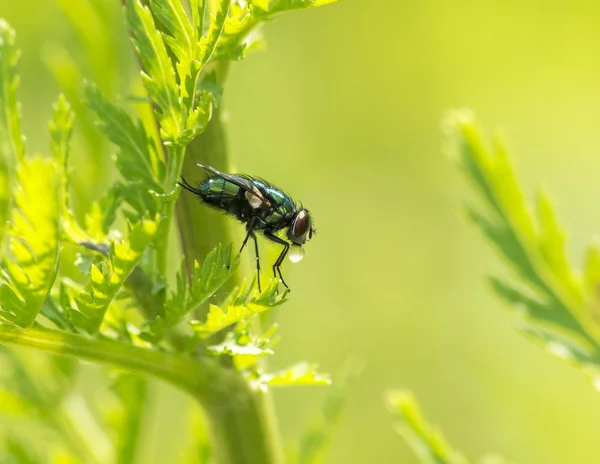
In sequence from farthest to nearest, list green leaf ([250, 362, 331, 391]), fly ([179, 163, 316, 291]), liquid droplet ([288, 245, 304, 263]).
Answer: liquid droplet ([288, 245, 304, 263]) → fly ([179, 163, 316, 291]) → green leaf ([250, 362, 331, 391])

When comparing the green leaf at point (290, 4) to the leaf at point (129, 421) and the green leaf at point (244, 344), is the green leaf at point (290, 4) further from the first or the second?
the leaf at point (129, 421)

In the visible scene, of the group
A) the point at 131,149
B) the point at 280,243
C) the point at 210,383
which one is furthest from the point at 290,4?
the point at 280,243

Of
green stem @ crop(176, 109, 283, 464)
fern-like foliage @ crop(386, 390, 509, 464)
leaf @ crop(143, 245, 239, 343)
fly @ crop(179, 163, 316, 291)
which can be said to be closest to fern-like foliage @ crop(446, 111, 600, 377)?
fern-like foliage @ crop(386, 390, 509, 464)

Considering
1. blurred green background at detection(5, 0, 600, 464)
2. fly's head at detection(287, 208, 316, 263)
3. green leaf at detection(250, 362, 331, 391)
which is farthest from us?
blurred green background at detection(5, 0, 600, 464)

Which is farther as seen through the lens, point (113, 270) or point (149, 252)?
point (149, 252)

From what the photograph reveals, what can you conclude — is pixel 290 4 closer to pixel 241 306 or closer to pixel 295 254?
pixel 241 306

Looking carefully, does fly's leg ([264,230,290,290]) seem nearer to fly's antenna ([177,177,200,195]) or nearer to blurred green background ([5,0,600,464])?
fly's antenna ([177,177,200,195])
